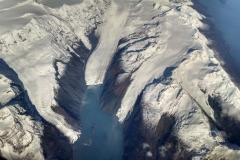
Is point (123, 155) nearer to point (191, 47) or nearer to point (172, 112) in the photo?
point (172, 112)

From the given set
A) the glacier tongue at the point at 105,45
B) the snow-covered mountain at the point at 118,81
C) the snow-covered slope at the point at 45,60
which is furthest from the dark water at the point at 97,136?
the glacier tongue at the point at 105,45

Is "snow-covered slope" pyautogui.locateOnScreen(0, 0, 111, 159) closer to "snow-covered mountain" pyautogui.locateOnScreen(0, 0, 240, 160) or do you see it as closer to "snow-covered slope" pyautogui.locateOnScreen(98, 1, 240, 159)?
"snow-covered mountain" pyautogui.locateOnScreen(0, 0, 240, 160)

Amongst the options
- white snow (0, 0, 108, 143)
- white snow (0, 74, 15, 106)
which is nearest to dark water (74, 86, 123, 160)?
white snow (0, 0, 108, 143)

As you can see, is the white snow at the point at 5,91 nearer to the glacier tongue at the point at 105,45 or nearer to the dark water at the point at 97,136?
the dark water at the point at 97,136

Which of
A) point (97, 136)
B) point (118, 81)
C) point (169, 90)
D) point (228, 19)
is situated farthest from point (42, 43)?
point (228, 19)

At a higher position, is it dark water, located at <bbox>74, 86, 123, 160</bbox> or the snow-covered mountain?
the snow-covered mountain
